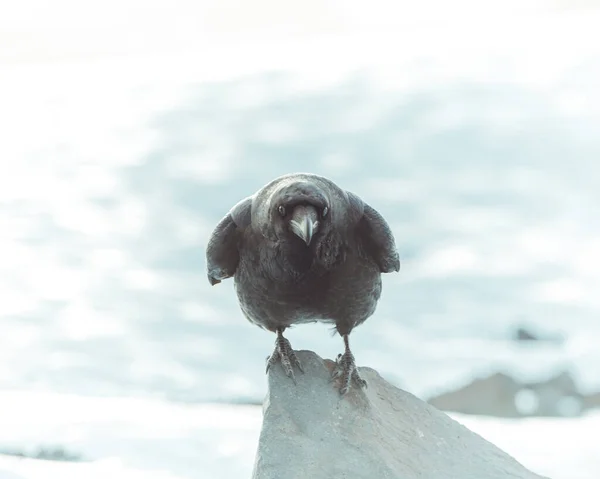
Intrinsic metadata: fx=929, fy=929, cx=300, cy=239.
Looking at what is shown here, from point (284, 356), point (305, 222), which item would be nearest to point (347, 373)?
point (284, 356)

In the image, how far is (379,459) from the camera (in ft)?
17.0

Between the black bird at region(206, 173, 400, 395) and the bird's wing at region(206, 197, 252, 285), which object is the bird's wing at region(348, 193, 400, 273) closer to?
the black bird at region(206, 173, 400, 395)

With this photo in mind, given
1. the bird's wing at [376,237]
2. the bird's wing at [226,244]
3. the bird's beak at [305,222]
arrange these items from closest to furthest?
the bird's beak at [305,222] → the bird's wing at [376,237] → the bird's wing at [226,244]

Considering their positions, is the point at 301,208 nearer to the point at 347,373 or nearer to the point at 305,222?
the point at 305,222

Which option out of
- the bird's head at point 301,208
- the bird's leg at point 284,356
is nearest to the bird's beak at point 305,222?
the bird's head at point 301,208

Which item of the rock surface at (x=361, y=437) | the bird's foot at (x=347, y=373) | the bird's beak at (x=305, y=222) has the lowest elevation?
the rock surface at (x=361, y=437)

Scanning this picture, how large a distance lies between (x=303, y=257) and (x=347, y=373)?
0.91 m

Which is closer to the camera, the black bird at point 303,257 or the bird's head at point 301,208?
the bird's head at point 301,208

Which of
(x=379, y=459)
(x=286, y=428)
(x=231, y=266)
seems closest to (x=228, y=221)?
(x=231, y=266)

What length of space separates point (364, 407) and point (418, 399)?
26.4 inches

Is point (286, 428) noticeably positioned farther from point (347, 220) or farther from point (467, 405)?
point (467, 405)

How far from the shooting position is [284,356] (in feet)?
18.6

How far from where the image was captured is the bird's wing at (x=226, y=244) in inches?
223

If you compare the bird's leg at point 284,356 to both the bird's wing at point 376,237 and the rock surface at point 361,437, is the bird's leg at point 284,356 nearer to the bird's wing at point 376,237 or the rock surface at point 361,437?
the rock surface at point 361,437
